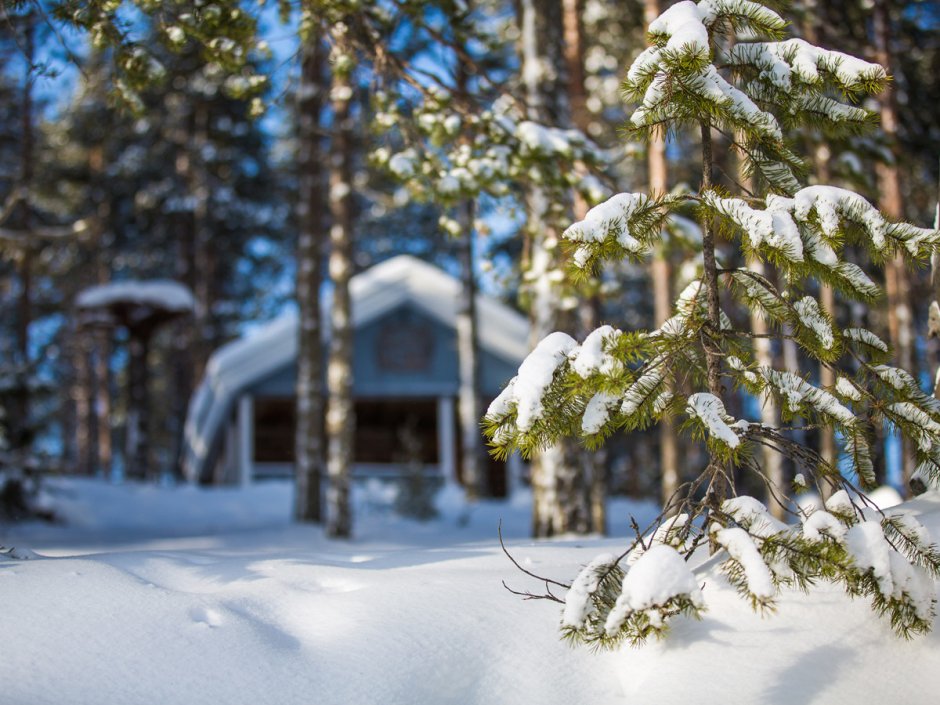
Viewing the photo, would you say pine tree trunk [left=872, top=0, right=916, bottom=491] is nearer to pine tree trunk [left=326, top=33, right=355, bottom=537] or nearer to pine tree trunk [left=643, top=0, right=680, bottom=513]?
pine tree trunk [left=643, top=0, right=680, bottom=513]

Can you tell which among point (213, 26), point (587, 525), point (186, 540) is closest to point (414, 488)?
point (186, 540)

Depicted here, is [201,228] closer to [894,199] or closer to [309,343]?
[309,343]

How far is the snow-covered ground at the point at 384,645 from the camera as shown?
2797 millimetres

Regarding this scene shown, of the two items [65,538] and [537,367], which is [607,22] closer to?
[65,538]

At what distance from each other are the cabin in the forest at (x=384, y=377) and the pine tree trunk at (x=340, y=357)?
24.3 feet

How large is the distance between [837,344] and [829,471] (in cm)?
44

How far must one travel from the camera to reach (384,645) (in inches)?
118

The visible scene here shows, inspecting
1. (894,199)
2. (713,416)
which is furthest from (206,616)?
(894,199)

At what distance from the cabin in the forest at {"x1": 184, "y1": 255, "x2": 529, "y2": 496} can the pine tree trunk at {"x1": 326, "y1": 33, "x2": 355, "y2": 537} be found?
7392 mm

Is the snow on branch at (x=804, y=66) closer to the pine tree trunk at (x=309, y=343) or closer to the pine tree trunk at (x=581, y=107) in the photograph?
the pine tree trunk at (x=581, y=107)

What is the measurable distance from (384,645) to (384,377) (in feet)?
56.8

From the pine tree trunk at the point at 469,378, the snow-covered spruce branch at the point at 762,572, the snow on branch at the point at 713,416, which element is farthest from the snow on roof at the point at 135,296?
the snow on branch at the point at 713,416

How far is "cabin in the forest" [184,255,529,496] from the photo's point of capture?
18.6 m

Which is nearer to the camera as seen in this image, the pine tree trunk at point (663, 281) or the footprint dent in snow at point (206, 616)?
the footprint dent in snow at point (206, 616)
